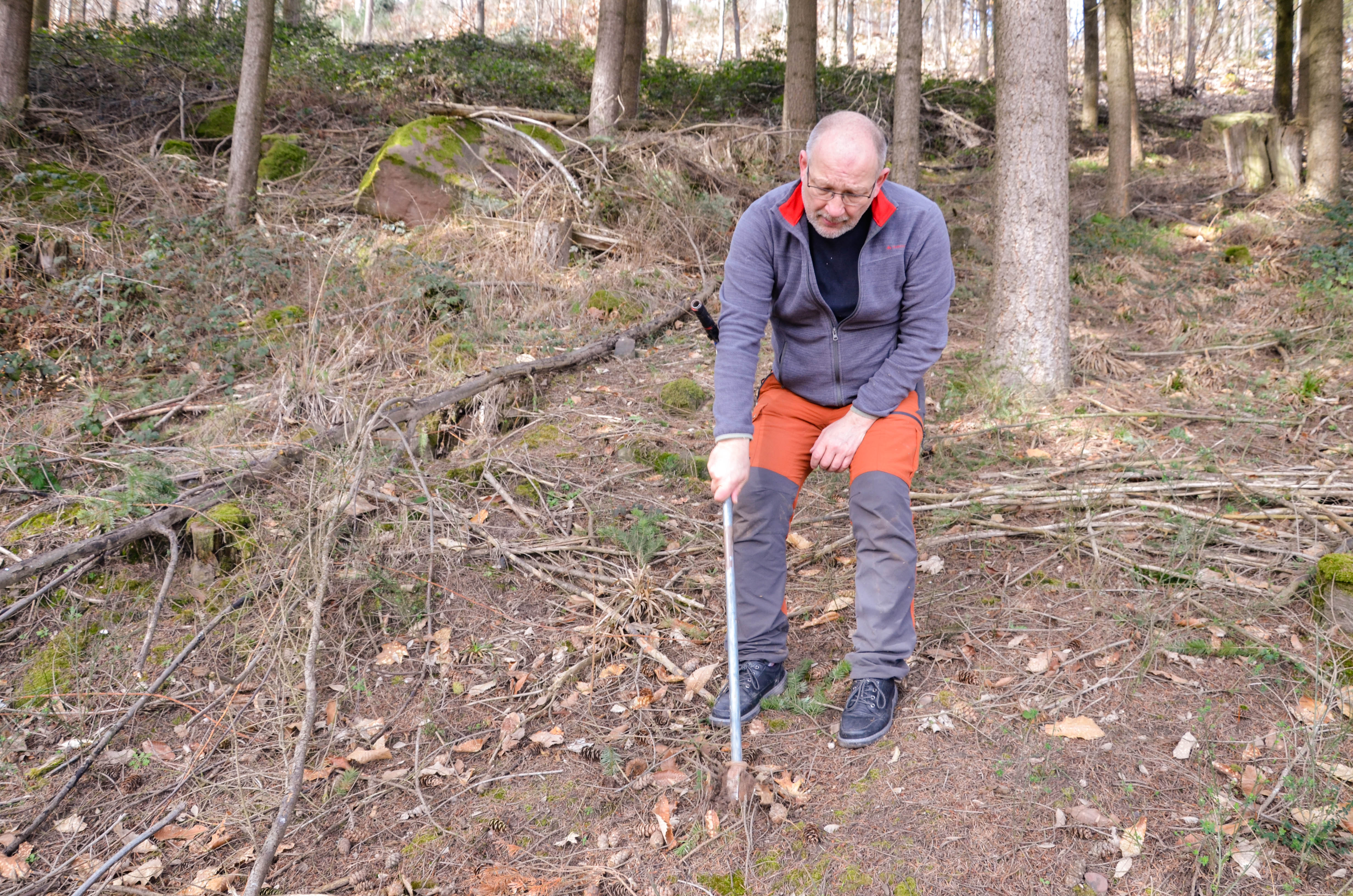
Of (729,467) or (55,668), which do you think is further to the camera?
(55,668)

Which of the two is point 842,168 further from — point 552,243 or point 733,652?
point 552,243

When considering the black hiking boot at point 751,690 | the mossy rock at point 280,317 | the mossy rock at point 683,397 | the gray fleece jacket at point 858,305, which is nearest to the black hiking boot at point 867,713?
the black hiking boot at point 751,690

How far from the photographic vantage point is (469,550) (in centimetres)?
412

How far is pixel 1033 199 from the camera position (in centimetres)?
536

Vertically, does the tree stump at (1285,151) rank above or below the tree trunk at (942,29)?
Answer: below

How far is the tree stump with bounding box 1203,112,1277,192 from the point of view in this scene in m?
10.6

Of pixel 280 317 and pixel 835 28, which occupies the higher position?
pixel 835 28

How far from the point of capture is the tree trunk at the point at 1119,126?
10188 mm

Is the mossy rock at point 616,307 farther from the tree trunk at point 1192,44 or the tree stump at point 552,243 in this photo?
the tree trunk at point 1192,44

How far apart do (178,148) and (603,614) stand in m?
8.73

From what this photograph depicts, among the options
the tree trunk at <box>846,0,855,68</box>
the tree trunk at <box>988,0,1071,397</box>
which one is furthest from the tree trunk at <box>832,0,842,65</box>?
the tree trunk at <box>988,0,1071,397</box>

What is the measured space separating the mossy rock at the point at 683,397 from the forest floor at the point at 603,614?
24 mm

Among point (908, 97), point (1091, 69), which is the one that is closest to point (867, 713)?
point (908, 97)

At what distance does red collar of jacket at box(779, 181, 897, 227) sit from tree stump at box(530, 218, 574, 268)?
526 centimetres
